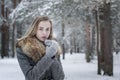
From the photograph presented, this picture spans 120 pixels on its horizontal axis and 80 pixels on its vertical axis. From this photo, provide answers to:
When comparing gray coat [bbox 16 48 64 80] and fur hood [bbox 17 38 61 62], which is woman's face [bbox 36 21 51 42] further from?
gray coat [bbox 16 48 64 80]

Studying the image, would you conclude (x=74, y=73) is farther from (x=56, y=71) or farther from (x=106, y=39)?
(x=56, y=71)

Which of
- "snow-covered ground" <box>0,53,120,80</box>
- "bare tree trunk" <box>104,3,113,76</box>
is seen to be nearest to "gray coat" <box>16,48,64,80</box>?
"snow-covered ground" <box>0,53,120,80</box>

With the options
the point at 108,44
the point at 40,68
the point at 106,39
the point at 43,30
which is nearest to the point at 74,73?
the point at 108,44

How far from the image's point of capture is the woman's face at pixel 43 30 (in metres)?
3.93

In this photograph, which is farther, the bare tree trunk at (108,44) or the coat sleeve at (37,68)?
the bare tree trunk at (108,44)

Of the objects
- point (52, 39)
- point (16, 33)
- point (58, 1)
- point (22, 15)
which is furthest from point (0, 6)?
point (52, 39)

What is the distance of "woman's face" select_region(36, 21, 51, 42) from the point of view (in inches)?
155

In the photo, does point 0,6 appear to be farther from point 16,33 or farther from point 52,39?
point 52,39

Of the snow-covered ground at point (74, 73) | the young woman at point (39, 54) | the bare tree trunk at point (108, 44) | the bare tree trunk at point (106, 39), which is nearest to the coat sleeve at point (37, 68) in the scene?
the young woman at point (39, 54)

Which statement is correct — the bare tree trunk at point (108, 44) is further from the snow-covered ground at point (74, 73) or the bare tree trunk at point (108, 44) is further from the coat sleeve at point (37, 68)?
the coat sleeve at point (37, 68)

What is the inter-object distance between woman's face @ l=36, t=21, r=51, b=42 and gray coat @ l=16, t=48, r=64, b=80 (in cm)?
23

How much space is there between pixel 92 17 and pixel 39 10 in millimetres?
A: 3785

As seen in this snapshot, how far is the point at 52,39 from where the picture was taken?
13.3 feet

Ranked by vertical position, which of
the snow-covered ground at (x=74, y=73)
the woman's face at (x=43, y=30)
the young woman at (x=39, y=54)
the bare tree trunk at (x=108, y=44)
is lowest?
the snow-covered ground at (x=74, y=73)
